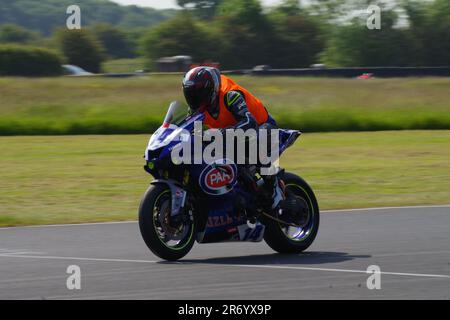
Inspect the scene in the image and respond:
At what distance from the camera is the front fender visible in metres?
8.67

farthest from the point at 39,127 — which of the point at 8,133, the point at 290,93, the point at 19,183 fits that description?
the point at 19,183

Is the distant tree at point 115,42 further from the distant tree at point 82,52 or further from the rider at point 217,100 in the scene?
the rider at point 217,100

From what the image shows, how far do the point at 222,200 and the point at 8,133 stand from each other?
19718 millimetres

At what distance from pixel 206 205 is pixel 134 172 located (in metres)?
9.82

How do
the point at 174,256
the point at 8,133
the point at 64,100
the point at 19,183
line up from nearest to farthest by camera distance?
the point at 174,256 < the point at 19,183 < the point at 8,133 < the point at 64,100

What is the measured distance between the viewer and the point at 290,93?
33531mm

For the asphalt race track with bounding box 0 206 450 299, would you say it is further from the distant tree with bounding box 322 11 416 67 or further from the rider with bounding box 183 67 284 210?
the distant tree with bounding box 322 11 416 67

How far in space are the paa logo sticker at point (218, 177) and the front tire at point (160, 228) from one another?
35cm

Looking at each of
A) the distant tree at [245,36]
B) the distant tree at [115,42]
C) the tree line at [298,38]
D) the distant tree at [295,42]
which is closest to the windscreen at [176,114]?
the tree line at [298,38]

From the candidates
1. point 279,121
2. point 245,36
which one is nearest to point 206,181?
point 279,121

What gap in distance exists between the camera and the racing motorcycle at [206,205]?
8.67 metres

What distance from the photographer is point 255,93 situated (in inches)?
1330

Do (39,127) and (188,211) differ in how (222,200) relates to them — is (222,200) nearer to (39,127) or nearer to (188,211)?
(188,211)

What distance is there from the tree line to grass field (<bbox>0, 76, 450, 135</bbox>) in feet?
115
